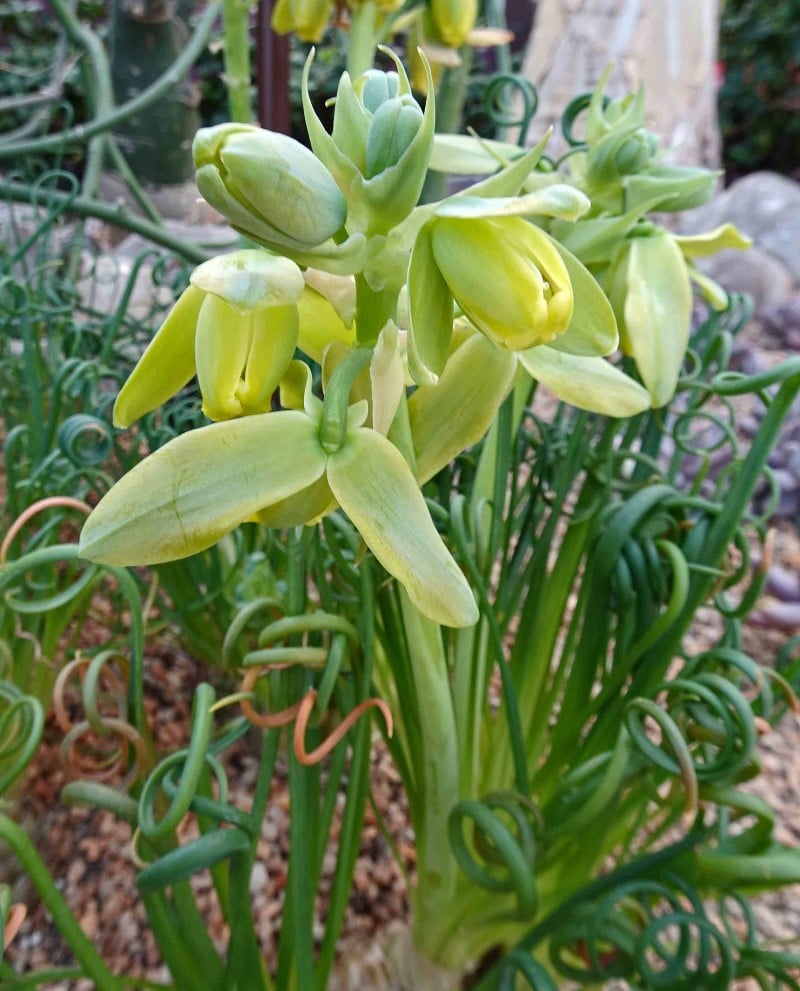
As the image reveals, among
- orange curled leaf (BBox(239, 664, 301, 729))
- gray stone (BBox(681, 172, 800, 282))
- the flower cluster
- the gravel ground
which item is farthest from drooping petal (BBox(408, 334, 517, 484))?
gray stone (BBox(681, 172, 800, 282))

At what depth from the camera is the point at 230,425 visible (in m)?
0.24

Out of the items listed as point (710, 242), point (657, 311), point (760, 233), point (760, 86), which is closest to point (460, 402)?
point (657, 311)

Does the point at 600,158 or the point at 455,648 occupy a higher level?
the point at 600,158

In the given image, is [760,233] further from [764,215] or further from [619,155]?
[619,155]

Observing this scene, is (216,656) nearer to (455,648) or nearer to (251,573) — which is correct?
(251,573)

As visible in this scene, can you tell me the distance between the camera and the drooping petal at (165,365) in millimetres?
270

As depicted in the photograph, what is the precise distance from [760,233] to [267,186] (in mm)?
2419

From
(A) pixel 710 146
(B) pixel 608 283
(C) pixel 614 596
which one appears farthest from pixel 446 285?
(A) pixel 710 146

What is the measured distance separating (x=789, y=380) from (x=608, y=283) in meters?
0.11

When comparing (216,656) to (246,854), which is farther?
(216,656)

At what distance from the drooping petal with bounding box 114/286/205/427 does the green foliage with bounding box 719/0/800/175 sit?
3.46m

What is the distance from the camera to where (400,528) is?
24 cm

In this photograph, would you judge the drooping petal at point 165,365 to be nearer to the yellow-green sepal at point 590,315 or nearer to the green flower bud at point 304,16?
the yellow-green sepal at point 590,315

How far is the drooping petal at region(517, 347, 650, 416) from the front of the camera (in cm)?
32
